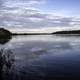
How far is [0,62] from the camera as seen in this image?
547 inches

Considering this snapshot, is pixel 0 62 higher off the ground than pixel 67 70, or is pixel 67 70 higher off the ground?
pixel 0 62

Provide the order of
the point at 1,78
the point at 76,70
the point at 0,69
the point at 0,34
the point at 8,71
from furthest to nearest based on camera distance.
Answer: the point at 0,34
the point at 76,70
the point at 8,71
the point at 0,69
the point at 1,78

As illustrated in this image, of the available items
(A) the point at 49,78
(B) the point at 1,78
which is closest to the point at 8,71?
(B) the point at 1,78

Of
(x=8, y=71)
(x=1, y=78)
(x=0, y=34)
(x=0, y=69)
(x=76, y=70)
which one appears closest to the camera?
(x=1, y=78)

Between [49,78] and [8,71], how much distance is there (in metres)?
3.00

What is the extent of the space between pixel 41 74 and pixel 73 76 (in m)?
2.24

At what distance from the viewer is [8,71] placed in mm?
14125

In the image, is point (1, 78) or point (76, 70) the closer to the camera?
point (1, 78)

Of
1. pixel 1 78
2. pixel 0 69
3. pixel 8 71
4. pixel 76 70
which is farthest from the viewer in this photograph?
pixel 76 70

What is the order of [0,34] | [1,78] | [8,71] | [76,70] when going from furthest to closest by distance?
[0,34], [76,70], [8,71], [1,78]

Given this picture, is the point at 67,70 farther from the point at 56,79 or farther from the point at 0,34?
the point at 0,34

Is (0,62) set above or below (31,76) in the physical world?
above

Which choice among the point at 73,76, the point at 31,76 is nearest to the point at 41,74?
the point at 31,76

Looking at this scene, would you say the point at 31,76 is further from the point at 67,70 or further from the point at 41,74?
the point at 67,70
